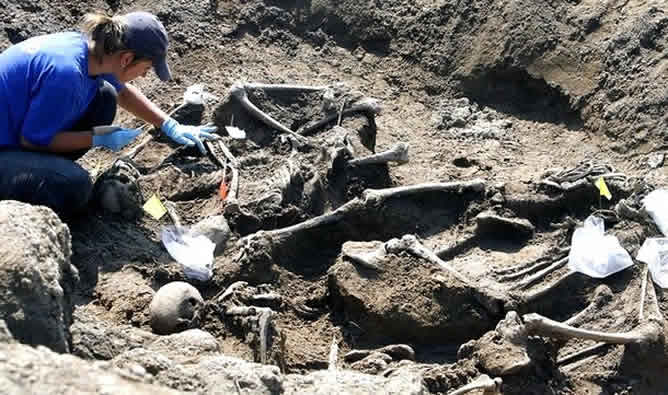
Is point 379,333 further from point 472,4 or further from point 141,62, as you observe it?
point 472,4

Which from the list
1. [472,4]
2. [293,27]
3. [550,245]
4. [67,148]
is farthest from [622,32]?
[67,148]

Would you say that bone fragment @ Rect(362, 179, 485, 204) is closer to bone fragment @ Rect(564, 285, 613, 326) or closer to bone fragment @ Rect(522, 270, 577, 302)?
bone fragment @ Rect(522, 270, 577, 302)

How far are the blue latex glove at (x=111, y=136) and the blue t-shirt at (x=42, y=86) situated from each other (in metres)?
0.21

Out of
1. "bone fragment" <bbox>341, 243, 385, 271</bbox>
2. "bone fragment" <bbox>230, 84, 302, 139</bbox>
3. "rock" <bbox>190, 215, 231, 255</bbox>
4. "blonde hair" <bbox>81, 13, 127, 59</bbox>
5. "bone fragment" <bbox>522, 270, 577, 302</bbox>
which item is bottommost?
"rock" <bbox>190, 215, 231, 255</bbox>

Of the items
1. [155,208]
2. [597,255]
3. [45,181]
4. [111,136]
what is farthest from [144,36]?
[597,255]

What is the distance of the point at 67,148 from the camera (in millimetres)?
5512

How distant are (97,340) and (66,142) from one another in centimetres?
177

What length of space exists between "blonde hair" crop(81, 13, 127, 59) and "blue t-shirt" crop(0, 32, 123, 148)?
0.12m

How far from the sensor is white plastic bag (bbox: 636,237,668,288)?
5.52 metres

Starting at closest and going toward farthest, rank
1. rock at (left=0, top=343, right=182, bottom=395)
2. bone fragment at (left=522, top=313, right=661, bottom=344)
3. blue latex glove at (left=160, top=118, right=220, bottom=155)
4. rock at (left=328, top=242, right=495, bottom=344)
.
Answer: rock at (left=0, top=343, right=182, bottom=395) → bone fragment at (left=522, top=313, right=661, bottom=344) → rock at (left=328, top=242, right=495, bottom=344) → blue latex glove at (left=160, top=118, right=220, bottom=155)

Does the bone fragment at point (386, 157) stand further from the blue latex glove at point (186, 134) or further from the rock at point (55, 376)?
the rock at point (55, 376)

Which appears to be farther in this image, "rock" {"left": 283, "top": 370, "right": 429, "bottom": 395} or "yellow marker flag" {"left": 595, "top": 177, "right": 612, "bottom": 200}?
"yellow marker flag" {"left": 595, "top": 177, "right": 612, "bottom": 200}

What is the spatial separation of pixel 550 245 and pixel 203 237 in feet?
6.70

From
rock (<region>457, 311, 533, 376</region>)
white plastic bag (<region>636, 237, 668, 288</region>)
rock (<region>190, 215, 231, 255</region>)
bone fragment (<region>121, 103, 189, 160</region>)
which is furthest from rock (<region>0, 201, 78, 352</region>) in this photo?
white plastic bag (<region>636, 237, 668, 288</region>)
